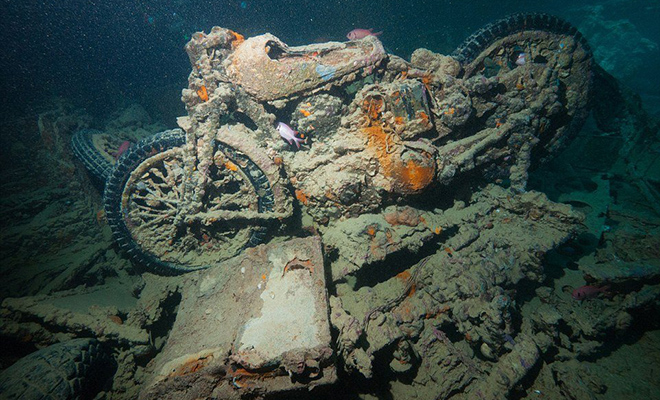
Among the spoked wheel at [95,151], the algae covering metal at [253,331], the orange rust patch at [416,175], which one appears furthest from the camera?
the spoked wheel at [95,151]

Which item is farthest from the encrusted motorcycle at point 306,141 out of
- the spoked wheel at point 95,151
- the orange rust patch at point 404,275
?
the spoked wheel at point 95,151

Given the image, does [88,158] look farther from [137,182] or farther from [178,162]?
[178,162]

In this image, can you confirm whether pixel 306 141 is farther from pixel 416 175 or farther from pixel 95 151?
pixel 95 151

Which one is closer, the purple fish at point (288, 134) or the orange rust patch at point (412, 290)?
the orange rust patch at point (412, 290)

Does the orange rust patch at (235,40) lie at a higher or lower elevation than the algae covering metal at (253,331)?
higher

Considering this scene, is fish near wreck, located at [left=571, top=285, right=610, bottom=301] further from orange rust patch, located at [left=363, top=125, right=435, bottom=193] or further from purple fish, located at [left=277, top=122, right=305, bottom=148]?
purple fish, located at [left=277, top=122, right=305, bottom=148]

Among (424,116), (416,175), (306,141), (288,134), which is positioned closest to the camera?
(416,175)

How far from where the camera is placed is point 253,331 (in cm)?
201

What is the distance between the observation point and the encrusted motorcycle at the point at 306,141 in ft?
10.1

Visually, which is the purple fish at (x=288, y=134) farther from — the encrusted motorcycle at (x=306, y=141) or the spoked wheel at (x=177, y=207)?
the spoked wheel at (x=177, y=207)

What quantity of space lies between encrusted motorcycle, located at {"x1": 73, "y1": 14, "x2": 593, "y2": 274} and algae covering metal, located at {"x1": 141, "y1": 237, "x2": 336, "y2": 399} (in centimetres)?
94

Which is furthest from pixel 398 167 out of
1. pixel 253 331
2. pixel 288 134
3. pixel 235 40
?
pixel 235 40

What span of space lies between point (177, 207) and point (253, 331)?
2.30m

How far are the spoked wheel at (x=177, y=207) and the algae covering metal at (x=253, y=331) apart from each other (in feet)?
3.00
